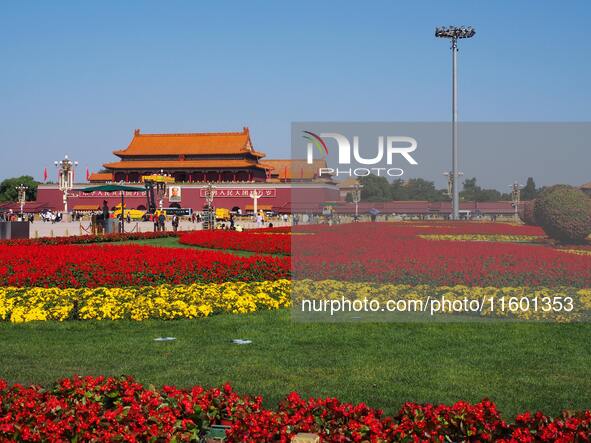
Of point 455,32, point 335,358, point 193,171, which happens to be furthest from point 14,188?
point 335,358

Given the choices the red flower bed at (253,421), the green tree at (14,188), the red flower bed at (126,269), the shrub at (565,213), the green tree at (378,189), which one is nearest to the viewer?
the red flower bed at (253,421)

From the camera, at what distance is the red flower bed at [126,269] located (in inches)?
395

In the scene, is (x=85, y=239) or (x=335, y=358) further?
(x=85, y=239)

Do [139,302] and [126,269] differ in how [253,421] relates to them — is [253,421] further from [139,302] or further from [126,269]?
[126,269]

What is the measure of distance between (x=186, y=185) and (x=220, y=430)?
56.6m

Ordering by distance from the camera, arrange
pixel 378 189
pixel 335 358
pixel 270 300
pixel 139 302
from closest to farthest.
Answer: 1. pixel 335 358
2. pixel 139 302
3. pixel 270 300
4. pixel 378 189

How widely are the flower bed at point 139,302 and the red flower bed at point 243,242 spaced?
7.18 metres

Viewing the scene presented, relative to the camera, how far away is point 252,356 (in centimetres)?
577

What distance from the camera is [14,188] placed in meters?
75.2

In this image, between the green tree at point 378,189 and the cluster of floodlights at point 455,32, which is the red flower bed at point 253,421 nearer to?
the green tree at point 378,189

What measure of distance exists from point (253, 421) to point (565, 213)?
12.0 meters

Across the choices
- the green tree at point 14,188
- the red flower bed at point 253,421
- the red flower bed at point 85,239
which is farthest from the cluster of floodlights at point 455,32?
the green tree at point 14,188

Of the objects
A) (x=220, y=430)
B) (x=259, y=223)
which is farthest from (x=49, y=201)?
(x=220, y=430)

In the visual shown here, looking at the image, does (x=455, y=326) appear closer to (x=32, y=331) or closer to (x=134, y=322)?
(x=134, y=322)
